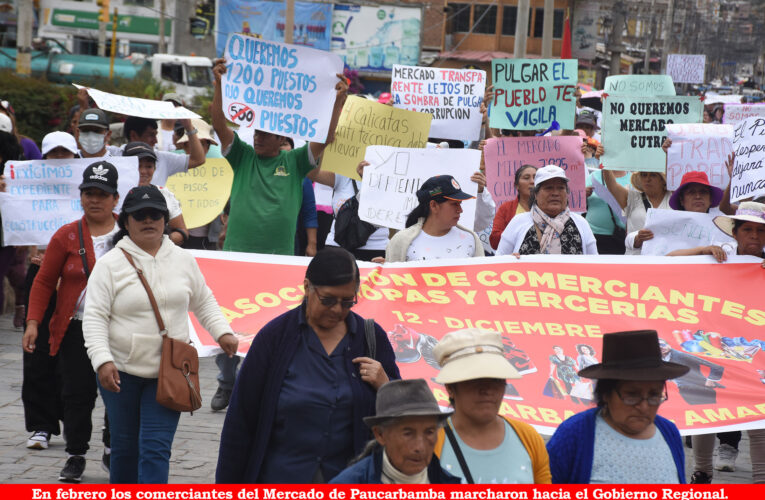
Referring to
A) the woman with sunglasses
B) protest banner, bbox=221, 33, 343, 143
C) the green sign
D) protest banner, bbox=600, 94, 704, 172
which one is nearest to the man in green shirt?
protest banner, bbox=221, 33, 343, 143

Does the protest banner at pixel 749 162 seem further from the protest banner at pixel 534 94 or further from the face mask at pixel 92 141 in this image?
the face mask at pixel 92 141

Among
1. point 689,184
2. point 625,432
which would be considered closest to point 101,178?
point 625,432

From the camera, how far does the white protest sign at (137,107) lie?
25.2 feet

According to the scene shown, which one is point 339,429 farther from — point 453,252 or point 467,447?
point 453,252

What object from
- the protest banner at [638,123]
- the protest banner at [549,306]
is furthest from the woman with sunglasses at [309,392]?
the protest banner at [638,123]

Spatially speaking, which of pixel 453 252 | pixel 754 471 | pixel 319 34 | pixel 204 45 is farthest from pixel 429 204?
pixel 204 45

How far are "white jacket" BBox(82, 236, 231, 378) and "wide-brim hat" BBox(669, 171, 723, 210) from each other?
353 cm

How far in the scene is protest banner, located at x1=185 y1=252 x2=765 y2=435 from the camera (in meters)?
5.68

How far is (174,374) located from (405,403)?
6.69 ft

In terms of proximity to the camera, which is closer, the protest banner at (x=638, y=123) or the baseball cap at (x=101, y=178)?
the baseball cap at (x=101, y=178)

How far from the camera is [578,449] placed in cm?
369

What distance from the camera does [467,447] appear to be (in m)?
3.51

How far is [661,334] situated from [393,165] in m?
2.63

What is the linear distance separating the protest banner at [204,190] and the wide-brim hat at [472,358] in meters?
6.02
